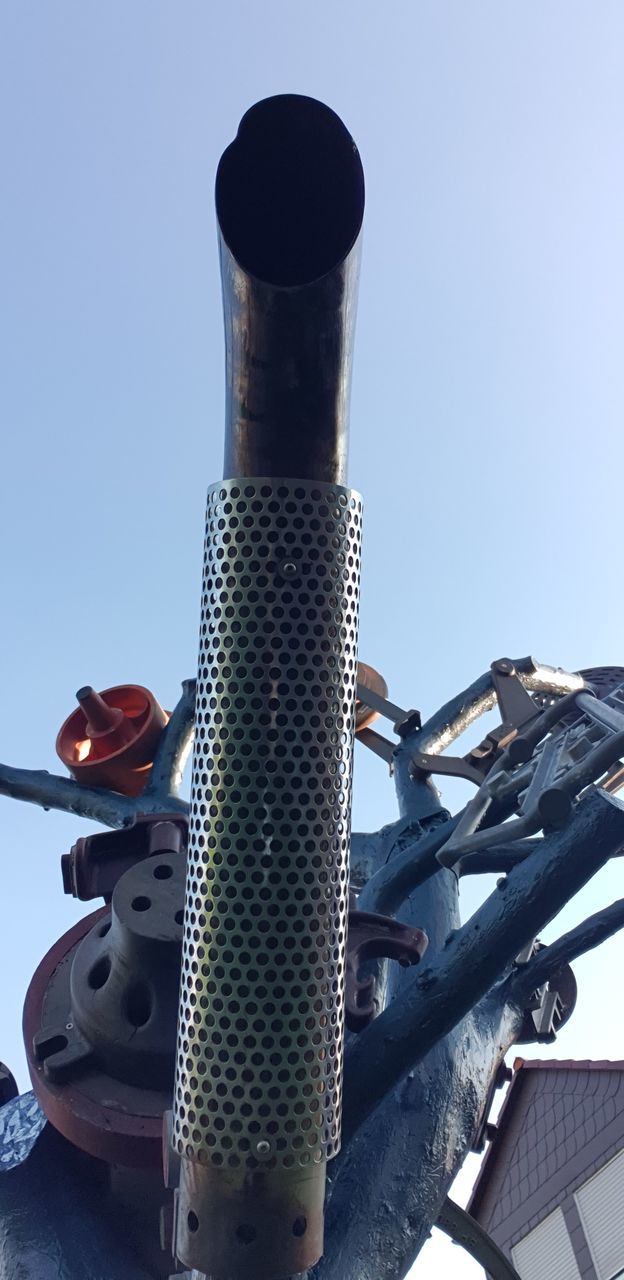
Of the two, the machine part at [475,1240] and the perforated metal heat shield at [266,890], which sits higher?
the perforated metal heat shield at [266,890]

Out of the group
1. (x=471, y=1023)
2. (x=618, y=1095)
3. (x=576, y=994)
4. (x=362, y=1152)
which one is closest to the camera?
(x=362, y=1152)

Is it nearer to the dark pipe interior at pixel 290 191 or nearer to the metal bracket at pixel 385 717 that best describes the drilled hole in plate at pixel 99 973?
the dark pipe interior at pixel 290 191

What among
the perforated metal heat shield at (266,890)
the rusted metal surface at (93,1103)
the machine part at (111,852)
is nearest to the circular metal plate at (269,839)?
the perforated metal heat shield at (266,890)

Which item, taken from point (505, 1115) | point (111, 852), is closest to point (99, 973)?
point (111, 852)

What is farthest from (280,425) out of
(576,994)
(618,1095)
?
(618,1095)

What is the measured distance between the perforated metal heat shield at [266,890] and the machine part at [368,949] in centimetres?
93

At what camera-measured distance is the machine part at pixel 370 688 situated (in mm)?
7871

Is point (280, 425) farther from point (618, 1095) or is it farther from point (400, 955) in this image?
point (618, 1095)

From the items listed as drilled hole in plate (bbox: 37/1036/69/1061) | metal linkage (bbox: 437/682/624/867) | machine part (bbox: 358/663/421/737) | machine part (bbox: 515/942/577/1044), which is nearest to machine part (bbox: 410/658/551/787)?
machine part (bbox: 358/663/421/737)

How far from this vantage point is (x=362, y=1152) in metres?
3.87

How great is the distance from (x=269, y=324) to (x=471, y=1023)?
2.73 m

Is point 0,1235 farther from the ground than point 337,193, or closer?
closer

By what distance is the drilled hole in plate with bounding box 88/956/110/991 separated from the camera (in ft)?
12.3

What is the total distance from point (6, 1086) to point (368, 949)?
126cm
